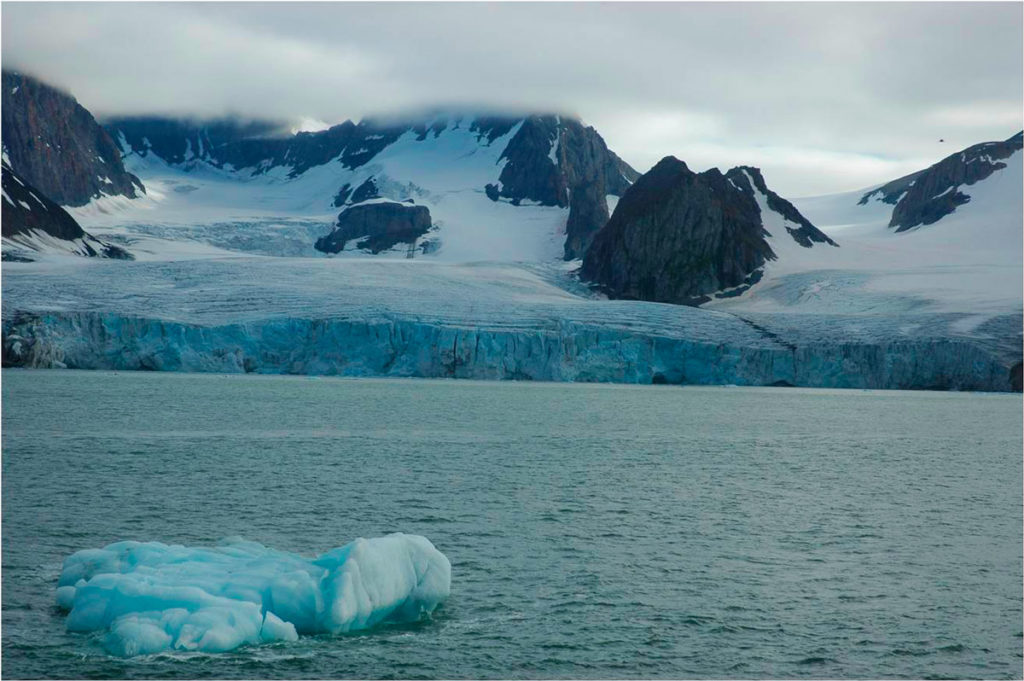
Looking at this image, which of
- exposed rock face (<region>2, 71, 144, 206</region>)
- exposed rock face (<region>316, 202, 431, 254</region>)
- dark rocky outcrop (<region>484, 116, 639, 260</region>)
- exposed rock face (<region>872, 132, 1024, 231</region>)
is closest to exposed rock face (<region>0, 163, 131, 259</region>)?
exposed rock face (<region>316, 202, 431, 254</region>)

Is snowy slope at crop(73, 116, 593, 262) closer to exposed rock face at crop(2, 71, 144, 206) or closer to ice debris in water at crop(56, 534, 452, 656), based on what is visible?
exposed rock face at crop(2, 71, 144, 206)

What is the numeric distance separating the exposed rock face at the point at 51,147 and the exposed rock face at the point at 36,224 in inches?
2116

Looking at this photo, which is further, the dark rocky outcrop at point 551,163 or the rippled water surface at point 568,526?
the dark rocky outcrop at point 551,163

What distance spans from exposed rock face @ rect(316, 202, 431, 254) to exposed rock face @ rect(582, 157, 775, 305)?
48.6 metres

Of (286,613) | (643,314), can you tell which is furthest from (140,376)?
(286,613)

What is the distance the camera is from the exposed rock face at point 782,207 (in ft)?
386

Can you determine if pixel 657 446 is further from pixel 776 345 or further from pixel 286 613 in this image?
pixel 776 345

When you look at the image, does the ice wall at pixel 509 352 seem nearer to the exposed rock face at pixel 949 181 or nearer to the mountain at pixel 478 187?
the mountain at pixel 478 187

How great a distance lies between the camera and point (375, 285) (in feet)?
243

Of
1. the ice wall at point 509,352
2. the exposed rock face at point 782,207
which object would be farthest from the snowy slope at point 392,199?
the ice wall at point 509,352

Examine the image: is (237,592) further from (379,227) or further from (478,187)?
(478,187)

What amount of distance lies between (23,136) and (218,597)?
16613cm

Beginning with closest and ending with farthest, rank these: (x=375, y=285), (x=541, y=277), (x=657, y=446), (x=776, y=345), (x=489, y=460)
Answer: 1. (x=489, y=460)
2. (x=657, y=446)
3. (x=776, y=345)
4. (x=375, y=285)
5. (x=541, y=277)

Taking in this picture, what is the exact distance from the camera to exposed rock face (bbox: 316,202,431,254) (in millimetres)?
148625
